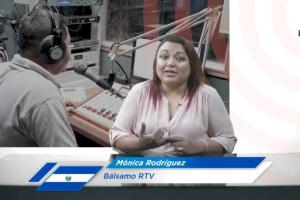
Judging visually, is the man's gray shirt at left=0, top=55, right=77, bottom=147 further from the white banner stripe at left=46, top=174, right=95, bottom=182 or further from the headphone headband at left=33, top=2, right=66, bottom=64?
the white banner stripe at left=46, top=174, right=95, bottom=182

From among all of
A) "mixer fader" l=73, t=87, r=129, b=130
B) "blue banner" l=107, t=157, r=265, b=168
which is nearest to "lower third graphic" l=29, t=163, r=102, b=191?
"blue banner" l=107, t=157, r=265, b=168

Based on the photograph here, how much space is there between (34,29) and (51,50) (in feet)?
0.42

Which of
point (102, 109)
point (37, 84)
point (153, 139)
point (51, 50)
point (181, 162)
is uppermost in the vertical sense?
point (51, 50)

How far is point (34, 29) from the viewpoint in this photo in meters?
1.81

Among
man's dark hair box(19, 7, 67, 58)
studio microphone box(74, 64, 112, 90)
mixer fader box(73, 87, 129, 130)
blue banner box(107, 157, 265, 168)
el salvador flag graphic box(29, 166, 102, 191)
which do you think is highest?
man's dark hair box(19, 7, 67, 58)

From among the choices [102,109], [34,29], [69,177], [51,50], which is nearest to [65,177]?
[69,177]

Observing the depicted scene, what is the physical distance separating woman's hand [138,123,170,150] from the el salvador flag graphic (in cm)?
27

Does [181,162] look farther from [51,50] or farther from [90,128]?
[51,50]

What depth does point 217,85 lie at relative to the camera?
1868 millimetres

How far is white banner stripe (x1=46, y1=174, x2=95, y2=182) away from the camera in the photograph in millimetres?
1968

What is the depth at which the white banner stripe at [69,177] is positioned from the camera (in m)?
1.97

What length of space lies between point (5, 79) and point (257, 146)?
1307mm

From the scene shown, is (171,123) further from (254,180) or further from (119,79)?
(254,180)

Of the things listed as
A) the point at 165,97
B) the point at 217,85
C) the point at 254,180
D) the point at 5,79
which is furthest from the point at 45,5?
the point at 254,180
